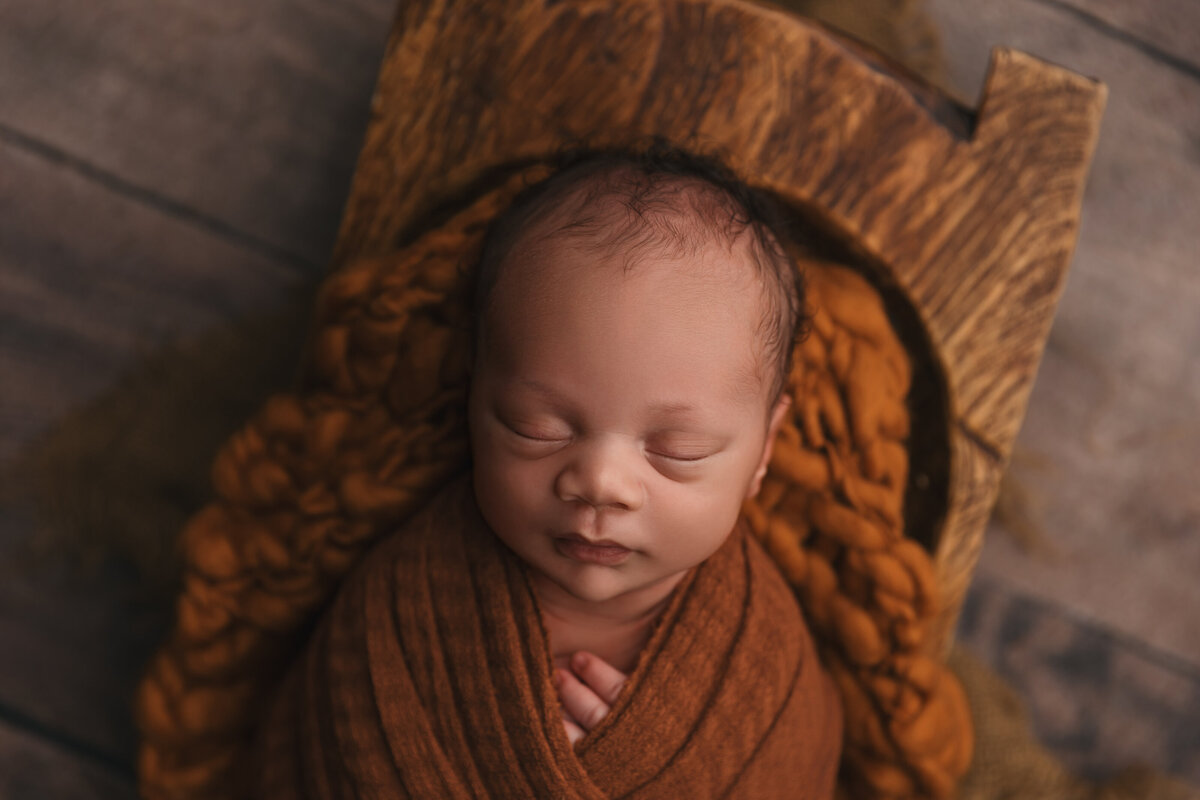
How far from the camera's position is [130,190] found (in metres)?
1.33

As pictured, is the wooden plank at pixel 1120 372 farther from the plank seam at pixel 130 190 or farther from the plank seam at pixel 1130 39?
the plank seam at pixel 130 190

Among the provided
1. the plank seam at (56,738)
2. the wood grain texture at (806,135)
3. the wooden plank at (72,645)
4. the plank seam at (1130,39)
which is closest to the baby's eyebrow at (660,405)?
the wood grain texture at (806,135)

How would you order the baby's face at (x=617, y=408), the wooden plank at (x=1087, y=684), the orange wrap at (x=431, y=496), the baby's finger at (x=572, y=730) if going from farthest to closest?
the wooden plank at (x=1087, y=684) < the orange wrap at (x=431, y=496) < the baby's finger at (x=572, y=730) < the baby's face at (x=617, y=408)

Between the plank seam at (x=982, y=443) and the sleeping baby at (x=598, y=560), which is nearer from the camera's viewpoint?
the sleeping baby at (x=598, y=560)

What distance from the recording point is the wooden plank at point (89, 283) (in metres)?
1.31

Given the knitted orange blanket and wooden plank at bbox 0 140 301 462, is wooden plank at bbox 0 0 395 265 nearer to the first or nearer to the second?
wooden plank at bbox 0 140 301 462

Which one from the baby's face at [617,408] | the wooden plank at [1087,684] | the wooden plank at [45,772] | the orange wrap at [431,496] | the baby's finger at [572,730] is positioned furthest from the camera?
the wooden plank at [1087,684]

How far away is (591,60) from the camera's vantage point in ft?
3.29

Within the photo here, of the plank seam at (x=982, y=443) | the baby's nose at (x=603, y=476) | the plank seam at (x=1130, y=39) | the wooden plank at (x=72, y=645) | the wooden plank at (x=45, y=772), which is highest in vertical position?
the plank seam at (x=1130, y=39)

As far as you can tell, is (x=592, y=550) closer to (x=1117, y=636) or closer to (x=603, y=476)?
(x=603, y=476)

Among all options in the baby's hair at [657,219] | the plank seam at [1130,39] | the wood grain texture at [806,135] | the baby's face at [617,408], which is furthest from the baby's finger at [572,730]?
Result: the plank seam at [1130,39]

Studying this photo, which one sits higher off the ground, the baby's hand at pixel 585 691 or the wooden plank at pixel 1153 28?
the wooden plank at pixel 1153 28

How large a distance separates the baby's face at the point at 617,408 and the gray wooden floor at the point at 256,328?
628 mm

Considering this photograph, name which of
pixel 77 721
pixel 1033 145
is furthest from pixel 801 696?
pixel 77 721
